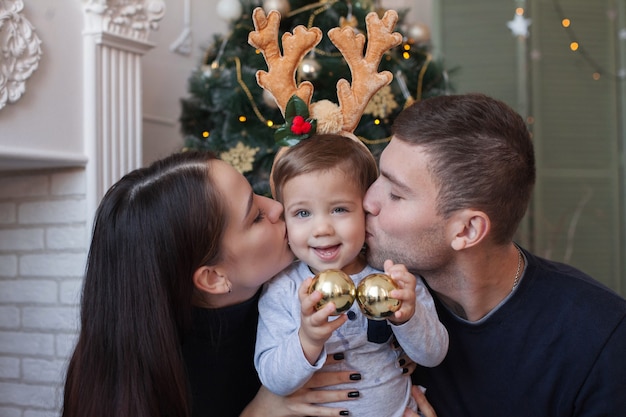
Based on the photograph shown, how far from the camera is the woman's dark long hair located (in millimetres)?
1506

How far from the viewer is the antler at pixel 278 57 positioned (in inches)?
69.4

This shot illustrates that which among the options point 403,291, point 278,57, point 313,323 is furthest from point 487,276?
point 278,57

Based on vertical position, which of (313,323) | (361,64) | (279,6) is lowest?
(313,323)

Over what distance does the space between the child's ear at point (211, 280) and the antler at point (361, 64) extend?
0.47 meters

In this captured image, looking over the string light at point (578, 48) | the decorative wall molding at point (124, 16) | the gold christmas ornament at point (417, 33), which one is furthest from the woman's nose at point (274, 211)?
the string light at point (578, 48)

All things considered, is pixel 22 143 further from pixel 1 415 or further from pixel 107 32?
pixel 1 415

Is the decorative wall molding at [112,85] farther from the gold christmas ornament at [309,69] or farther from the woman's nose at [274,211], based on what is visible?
the woman's nose at [274,211]

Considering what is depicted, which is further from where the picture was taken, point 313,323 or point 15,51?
point 15,51

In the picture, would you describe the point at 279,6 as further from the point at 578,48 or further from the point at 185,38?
the point at 578,48

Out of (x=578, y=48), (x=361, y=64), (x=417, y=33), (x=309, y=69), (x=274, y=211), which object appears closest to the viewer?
(x=274, y=211)

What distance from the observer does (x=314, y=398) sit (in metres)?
1.58

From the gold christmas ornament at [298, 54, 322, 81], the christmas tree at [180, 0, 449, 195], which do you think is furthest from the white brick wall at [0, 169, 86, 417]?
the gold christmas ornament at [298, 54, 322, 81]

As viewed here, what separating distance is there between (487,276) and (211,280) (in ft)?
2.15

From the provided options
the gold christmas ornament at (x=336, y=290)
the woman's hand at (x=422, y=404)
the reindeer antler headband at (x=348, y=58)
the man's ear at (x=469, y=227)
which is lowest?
the woman's hand at (x=422, y=404)
